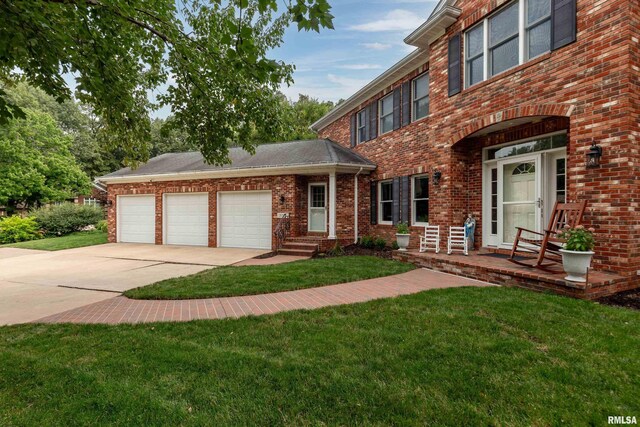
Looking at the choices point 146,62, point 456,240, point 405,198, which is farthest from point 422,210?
point 146,62

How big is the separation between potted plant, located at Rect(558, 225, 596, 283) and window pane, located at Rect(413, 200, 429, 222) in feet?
16.2

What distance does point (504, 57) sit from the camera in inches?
→ 271

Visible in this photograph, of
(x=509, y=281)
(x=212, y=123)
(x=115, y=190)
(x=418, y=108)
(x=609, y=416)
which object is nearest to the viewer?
(x=609, y=416)

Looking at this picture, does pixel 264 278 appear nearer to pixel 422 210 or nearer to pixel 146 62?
pixel 146 62

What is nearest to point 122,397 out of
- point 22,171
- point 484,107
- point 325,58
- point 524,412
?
point 524,412

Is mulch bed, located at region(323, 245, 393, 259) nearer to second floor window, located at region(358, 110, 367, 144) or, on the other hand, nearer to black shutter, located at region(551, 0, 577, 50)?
second floor window, located at region(358, 110, 367, 144)

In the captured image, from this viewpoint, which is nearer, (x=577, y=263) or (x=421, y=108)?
(x=577, y=263)

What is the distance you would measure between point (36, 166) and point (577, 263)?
27.9 metres

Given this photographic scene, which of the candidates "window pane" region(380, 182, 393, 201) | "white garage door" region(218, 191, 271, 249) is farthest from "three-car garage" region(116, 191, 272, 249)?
"window pane" region(380, 182, 393, 201)

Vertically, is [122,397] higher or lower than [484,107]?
lower

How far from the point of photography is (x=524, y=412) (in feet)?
7.15

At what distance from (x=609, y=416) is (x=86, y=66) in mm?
6610

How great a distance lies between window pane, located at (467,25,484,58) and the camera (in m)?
7.38

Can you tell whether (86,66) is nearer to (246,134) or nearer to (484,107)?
(246,134)
